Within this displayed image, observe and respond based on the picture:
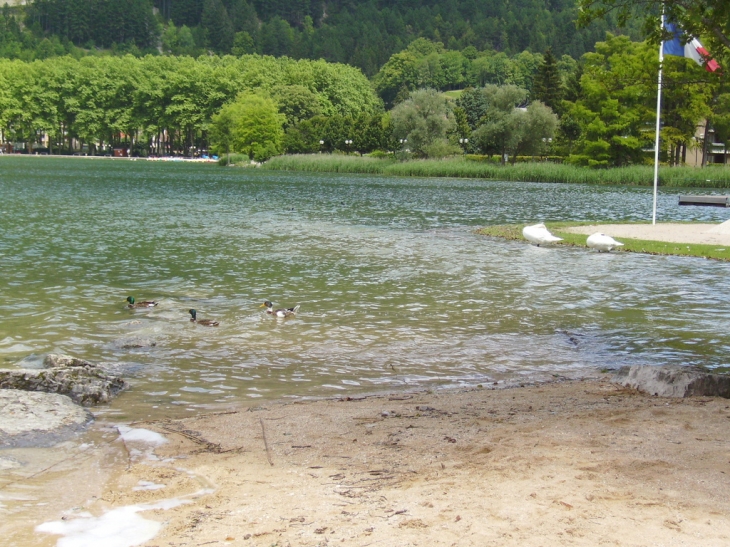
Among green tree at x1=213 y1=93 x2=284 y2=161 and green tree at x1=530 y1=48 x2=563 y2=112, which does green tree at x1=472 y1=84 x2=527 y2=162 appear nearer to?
green tree at x1=530 y1=48 x2=563 y2=112

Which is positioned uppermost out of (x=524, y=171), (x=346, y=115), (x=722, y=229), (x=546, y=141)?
(x=346, y=115)

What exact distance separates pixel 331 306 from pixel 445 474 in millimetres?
9346

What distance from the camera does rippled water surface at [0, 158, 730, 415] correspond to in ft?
37.0

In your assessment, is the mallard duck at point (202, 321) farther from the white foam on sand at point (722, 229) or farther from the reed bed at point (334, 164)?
the reed bed at point (334, 164)

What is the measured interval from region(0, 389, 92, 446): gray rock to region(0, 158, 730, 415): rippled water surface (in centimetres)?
73

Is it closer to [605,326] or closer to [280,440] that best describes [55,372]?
[280,440]

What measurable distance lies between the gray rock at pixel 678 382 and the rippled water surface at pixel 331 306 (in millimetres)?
1860

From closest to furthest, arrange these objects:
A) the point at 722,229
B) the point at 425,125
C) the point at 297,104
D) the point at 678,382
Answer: the point at 678,382
the point at 722,229
the point at 425,125
the point at 297,104

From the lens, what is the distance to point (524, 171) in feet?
271

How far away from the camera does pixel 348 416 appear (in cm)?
862

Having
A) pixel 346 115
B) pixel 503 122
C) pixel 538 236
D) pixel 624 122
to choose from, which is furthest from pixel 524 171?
pixel 346 115

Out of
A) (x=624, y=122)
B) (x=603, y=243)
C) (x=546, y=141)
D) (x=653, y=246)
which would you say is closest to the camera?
(x=603, y=243)

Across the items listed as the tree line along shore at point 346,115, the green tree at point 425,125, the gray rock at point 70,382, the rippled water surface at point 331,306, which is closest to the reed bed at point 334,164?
the tree line along shore at point 346,115

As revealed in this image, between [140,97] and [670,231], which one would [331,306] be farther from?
[140,97]
